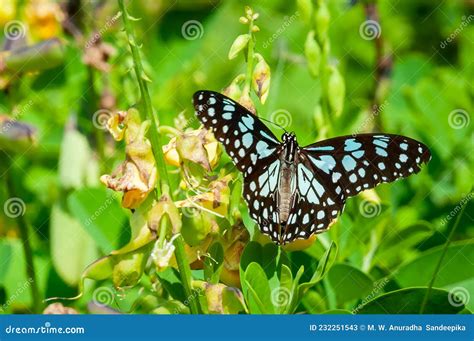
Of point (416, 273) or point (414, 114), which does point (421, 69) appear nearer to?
point (414, 114)

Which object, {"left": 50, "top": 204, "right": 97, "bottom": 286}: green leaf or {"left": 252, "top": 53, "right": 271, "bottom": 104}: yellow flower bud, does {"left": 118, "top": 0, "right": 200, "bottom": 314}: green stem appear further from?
{"left": 50, "top": 204, "right": 97, "bottom": 286}: green leaf

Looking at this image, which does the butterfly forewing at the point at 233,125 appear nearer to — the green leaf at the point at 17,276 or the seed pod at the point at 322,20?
the seed pod at the point at 322,20

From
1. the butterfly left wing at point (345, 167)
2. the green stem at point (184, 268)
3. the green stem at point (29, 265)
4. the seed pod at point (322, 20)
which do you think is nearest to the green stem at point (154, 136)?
the green stem at point (184, 268)

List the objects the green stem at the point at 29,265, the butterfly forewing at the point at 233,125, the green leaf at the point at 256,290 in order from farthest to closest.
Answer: the green stem at the point at 29,265, the butterfly forewing at the point at 233,125, the green leaf at the point at 256,290

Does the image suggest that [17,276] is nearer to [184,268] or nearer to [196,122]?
[196,122]

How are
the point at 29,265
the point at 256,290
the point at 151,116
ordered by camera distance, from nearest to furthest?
the point at 151,116 < the point at 256,290 < the point at 29,265

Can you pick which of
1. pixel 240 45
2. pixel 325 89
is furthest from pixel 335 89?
pixel 240 45

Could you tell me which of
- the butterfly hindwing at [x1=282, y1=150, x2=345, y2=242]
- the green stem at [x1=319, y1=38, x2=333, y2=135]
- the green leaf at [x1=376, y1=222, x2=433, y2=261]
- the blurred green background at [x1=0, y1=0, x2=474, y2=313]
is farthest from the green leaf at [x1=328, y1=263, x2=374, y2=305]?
the green stem at [x1=319, y1=38, x2=333, y2=135]
